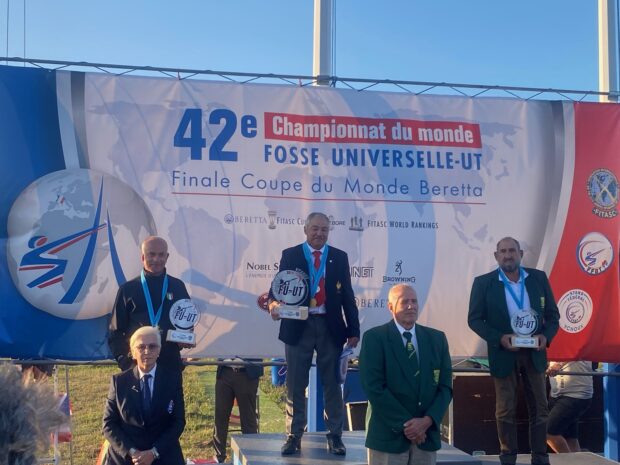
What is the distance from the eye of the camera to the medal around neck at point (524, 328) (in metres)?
4.50

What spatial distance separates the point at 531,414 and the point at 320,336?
146 centimetres

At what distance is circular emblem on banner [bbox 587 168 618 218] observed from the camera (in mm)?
5641

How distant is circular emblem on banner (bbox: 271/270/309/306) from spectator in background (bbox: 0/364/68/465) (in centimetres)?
261

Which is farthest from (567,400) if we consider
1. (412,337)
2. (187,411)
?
(187,411)

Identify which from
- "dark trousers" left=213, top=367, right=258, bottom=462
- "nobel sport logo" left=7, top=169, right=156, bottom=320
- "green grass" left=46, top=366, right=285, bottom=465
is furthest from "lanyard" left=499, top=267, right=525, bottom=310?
"green grass" left=46, top=366, right=285, bottom=465

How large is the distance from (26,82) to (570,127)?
13.4 feet

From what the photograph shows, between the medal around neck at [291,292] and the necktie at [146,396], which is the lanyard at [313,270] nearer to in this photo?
the medal around neck at [291,292]

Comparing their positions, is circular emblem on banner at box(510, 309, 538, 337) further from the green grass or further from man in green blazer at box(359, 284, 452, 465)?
the green grass

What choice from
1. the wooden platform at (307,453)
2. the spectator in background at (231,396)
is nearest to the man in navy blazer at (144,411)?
the wooden platform at (307,453)

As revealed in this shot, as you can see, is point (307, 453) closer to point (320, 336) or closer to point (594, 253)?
point (320, 336)

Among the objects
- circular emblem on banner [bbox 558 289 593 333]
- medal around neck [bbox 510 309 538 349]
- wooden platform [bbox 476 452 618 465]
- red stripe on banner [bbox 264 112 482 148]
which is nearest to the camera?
medal around neck [bbox 510 309 538 349]

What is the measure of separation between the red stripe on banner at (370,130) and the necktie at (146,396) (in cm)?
218

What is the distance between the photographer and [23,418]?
61.6 inches

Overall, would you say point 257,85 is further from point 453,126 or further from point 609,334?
point 609,334
